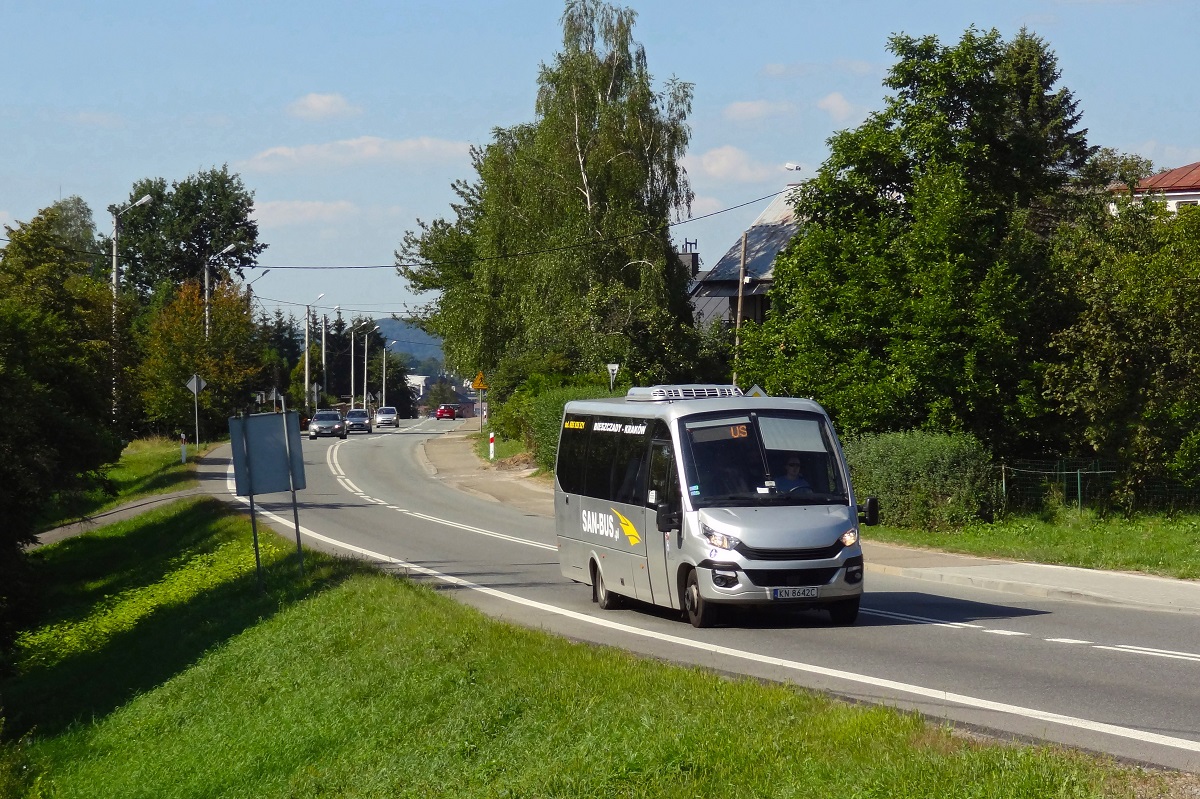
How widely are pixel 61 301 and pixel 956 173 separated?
108 ft

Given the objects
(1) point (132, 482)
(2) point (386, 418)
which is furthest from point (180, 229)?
(1) point (132, 482)

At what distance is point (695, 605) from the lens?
515 inches

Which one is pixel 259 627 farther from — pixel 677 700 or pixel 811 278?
pixel 811 278

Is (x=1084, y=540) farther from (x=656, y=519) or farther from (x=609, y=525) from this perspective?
(x=656, y=519)

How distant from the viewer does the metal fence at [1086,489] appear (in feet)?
76.9

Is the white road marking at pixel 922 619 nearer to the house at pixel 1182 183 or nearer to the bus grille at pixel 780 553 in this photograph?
the bus grille at pixel 780 553

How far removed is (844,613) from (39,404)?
67.6 feet

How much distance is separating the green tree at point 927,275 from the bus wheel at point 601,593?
38.9 ft

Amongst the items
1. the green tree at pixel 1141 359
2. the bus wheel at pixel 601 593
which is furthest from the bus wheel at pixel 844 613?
the green tree at pixel 1141 359

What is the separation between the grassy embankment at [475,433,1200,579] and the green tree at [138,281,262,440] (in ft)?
124

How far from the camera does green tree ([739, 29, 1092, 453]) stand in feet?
83.9

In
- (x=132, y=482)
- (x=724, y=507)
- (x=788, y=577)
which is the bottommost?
(x=132, y=482)

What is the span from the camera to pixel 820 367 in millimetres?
27688

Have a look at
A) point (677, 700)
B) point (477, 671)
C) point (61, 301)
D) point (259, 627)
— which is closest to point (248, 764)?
point (477, 671)
